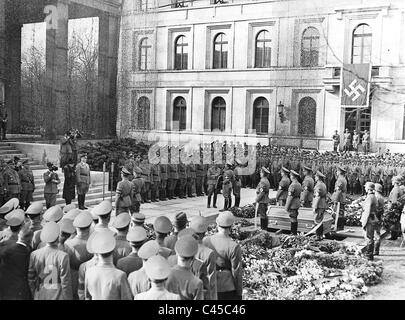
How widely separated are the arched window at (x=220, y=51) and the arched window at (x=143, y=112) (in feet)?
10.2

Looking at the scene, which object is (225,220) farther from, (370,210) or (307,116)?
(307,116)

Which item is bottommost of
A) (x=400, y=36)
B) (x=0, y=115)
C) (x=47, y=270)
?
(x=47, y=270)

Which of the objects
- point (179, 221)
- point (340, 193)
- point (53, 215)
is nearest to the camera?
point (179, 221)

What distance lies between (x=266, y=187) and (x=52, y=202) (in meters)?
5.04

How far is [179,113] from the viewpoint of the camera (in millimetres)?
18531

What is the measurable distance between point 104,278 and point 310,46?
1235 centimetres

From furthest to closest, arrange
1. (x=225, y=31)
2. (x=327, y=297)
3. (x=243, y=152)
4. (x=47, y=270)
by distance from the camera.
A: (x=243, y=152) → (x=225, y=31) → (x=327, y=297) → (x=47, y=270)

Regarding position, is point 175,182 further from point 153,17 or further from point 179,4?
point 179,4

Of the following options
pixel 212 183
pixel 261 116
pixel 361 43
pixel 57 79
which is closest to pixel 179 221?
pixel 212 183

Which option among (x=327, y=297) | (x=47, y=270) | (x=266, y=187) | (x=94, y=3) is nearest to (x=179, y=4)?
(x=94, y=3)

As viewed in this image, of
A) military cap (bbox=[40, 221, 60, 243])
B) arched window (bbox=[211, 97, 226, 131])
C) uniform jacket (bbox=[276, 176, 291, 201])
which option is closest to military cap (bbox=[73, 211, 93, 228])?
military cap (bbox=[40, 221, 60, 243])

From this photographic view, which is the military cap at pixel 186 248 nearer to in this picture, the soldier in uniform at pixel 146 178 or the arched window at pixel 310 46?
the soldier in uniform at pixel 146 178

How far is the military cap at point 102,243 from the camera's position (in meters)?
4.26

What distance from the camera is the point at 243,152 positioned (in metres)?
19.2
